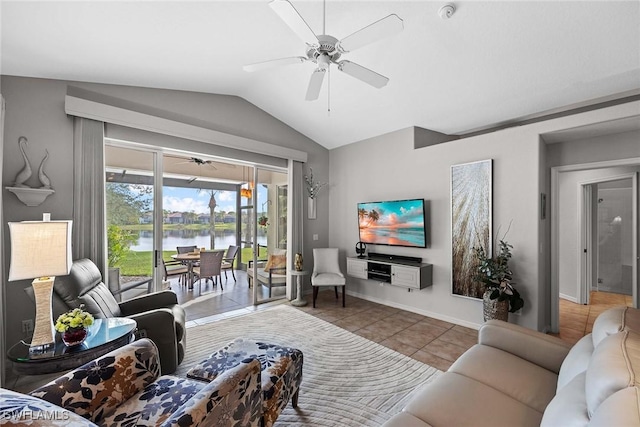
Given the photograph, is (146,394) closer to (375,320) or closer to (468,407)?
(468,407)

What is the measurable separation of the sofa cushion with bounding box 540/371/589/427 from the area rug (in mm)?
1168

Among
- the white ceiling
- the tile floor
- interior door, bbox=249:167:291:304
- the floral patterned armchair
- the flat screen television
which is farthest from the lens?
interior door, bbox=249:167:291:304

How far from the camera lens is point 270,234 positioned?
15.6 feet

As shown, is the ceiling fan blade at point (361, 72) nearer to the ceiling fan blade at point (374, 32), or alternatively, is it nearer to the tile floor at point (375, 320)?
the ceiling fan blade at point (374, 32)

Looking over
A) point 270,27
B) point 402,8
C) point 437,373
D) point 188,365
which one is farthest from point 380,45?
point 188,365

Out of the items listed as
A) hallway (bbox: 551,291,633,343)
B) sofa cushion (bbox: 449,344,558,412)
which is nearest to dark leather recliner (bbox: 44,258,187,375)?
sofa cushion (bbox: 449,344,558,412)

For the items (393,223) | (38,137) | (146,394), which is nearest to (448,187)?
(393,223)

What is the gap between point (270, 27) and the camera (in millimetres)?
2475

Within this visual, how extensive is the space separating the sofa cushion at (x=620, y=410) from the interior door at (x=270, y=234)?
4.17 metres

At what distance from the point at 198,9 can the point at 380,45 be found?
168 cm

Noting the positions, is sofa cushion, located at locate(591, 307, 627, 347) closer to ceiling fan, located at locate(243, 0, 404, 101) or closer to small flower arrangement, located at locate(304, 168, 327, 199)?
ceiling fan, located at locate(243, 0, 404, 101)

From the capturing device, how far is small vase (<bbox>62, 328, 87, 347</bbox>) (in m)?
1.74

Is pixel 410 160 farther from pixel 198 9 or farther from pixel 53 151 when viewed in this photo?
pixel 53 151

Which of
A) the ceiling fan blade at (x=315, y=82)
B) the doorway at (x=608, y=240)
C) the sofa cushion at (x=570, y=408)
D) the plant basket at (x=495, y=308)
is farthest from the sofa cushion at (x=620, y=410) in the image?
the doorway at (x=608, y=240)
